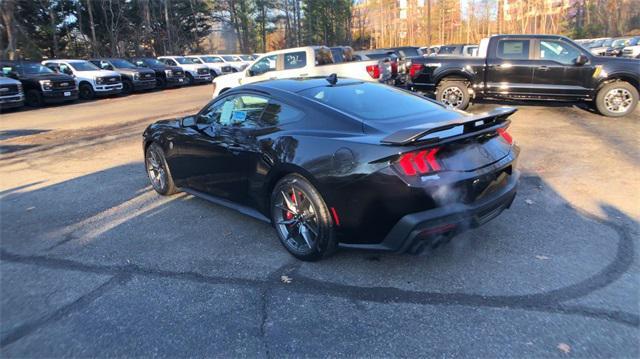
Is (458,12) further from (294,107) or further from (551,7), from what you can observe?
(294,107)

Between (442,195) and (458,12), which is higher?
(458,12)

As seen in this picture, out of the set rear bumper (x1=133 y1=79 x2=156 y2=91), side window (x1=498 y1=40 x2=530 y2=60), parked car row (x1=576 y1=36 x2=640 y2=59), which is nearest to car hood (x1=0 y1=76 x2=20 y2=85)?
rear bumper (x1=133 y1=79 x2=156 y2=91)

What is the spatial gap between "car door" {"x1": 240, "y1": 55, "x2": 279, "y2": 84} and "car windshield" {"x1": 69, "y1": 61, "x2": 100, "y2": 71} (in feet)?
35.3

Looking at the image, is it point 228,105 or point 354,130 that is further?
point 228,105

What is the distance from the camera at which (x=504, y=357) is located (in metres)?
2.59

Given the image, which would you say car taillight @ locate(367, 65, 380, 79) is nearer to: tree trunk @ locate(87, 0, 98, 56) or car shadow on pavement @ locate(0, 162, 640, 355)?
car shadow on pavement @ locate(0, 162, 640, 355)

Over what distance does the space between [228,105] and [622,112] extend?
9.16 meters

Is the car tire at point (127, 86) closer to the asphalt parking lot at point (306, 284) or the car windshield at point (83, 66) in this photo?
the car windshield at point (83, 66)

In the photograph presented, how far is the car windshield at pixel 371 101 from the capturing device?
154 inches

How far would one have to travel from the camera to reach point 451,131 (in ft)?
10.9

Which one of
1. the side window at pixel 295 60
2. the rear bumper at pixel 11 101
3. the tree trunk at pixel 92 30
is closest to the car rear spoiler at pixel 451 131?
the side window at pixel 295 60

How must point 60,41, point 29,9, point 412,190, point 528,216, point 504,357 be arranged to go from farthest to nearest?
point 60,41, point 29,9, point 528,216, point 412,190, point 504,357

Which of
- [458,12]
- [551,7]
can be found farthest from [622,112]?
[458,12]

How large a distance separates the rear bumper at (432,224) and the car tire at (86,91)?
66.3ft
